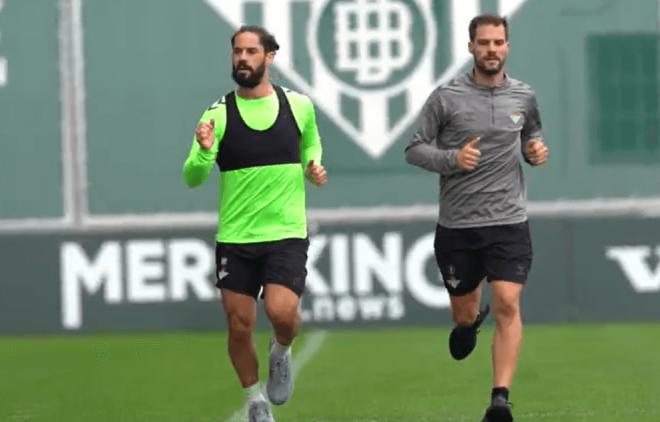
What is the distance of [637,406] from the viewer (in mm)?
10164

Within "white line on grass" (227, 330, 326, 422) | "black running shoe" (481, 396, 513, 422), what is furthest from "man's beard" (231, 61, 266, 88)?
"white line on grass" (227, 330, 326, 422)

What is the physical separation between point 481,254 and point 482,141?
66cm

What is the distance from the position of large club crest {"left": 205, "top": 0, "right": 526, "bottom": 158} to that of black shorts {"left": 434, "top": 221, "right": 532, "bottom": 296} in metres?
5.95

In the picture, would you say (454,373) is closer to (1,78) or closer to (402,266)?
(402,266)

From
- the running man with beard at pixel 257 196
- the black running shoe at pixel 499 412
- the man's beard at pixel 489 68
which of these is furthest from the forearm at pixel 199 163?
the black running shoe at pixel 499 412

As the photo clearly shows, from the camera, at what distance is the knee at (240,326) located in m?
9.21

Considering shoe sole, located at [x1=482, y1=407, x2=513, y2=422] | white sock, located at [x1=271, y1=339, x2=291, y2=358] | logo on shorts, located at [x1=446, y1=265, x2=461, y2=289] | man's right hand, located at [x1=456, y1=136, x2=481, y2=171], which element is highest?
man's right hand, located at [x1=456, y1=136, x2=481, y2=171]

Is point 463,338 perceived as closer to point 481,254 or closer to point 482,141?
point 481,254

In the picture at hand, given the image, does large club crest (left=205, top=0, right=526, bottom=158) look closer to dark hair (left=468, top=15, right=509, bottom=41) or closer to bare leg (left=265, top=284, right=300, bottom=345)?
dark hair (left=468, top=15, right=509, bottom=41)

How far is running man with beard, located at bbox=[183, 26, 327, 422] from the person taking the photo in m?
9.12

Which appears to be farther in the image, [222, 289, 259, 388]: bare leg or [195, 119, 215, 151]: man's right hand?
[222, 289, 259, 388]: bare leg

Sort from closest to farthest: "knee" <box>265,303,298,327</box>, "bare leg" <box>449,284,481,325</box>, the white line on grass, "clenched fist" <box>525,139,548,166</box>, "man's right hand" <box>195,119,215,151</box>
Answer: "man's right hand" <box>195,119,215,151</box> → "knee" <box>265,303,298,327</box> → "clenched fist" <box>525,139,548,166</box> → "bare leg" <box>449,284,481,325</box> → the white line on grass

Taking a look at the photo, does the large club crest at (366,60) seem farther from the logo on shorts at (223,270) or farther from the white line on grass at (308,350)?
the logo on shorts at (223,270)

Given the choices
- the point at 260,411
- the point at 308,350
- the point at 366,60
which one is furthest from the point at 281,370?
the point at 366,60
